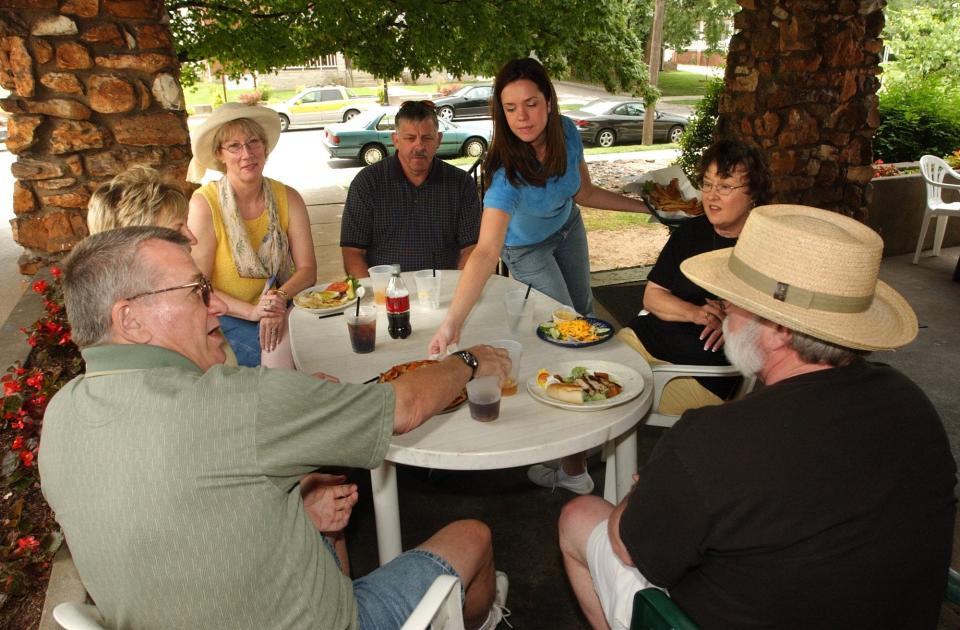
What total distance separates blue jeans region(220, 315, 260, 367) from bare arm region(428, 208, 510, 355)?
106cm

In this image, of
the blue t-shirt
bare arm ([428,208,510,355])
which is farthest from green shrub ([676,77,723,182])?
bare arm ([428,208,510,355])

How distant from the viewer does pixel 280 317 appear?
113 inches

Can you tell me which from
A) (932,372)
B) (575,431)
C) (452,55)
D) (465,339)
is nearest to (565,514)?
(575,431)

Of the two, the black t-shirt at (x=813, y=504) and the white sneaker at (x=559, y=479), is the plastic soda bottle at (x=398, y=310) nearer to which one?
the white sneaker at (x=559, y=479)

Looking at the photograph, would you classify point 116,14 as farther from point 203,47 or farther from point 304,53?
point 304,53

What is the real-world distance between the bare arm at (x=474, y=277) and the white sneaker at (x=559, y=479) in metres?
0.97

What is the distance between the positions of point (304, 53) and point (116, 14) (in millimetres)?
2246

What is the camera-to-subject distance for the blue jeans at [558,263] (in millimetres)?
3285

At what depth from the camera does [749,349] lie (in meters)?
1.60

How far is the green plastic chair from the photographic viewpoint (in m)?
1.44

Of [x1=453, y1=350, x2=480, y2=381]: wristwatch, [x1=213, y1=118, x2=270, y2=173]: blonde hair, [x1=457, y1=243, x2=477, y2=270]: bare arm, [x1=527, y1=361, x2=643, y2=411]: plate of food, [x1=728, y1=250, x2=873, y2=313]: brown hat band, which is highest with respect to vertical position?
[x1=213, y1=118, x2=270, y2=173]: blonde hair

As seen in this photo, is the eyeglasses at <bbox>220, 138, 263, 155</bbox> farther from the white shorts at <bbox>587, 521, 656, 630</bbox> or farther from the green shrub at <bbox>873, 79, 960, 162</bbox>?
the green shrub at <bbox>873, 79, 960, 162</bbox>

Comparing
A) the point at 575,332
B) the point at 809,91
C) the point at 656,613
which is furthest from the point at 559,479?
the point at 809,91

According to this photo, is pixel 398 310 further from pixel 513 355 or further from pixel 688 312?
pixel 688 312
